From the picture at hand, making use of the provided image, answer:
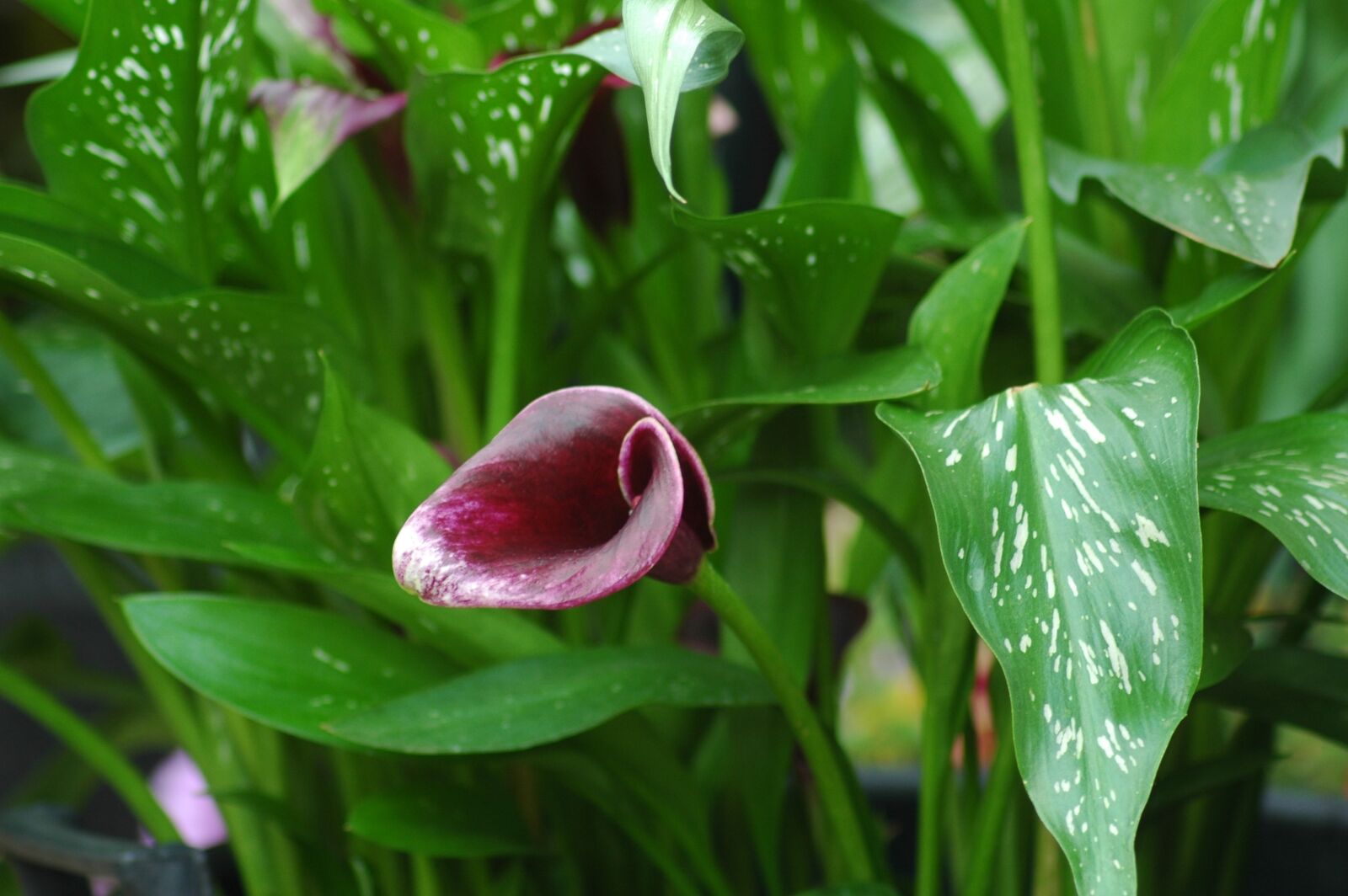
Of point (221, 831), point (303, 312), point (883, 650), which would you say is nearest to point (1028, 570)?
point (303, 312)

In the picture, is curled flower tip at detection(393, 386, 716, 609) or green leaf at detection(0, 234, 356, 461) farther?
green leaf at detection(0, 234, 356, 461)

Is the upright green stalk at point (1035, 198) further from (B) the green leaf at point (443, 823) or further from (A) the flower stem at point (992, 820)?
(B) the green leaf at point (443, 823)

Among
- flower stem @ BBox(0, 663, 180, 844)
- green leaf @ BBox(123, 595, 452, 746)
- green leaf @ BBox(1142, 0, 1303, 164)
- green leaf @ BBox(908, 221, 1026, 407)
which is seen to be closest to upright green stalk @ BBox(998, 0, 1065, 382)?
green leaf @ BBox(908, 221, 1026, 407)

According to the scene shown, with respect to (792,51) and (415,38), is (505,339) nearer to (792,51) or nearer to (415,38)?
(415,38)

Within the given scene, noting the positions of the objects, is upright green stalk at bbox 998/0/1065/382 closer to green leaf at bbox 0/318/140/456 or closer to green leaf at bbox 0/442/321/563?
green leaf at bbox 0/442/321/563

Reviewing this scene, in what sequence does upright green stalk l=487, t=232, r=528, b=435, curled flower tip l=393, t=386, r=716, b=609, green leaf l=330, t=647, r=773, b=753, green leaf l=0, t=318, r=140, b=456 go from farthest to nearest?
green leaf l=0, t=318, r=140, b=456
upright green stalk l=487, t=232, r=528, b=435
green leaf l=330, t=647, r=773, b=753
curled flower tip l=393, t=386, r=716, b=609

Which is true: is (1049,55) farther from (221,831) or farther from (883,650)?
(883,650)

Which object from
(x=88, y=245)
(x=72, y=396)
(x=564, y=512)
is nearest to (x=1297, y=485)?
(x=564, y=512)
